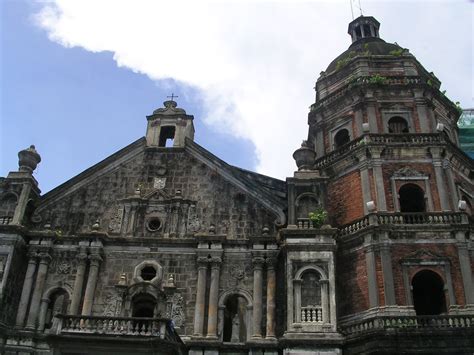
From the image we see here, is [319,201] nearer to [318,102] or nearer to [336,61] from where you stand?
[318,102]

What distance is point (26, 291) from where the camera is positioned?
18828 mm

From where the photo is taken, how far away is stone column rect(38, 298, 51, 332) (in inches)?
721

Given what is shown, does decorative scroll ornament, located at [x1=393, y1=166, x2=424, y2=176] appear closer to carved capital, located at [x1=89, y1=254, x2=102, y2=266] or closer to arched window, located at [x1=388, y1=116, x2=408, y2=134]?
arched window, located at [x1=388, y1=116, x2=408, y2=134]

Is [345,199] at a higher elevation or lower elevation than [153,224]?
higher

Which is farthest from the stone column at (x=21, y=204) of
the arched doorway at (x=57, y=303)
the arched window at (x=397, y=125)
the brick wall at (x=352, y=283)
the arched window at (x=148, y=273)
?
the arched window at (x=397, y=125)

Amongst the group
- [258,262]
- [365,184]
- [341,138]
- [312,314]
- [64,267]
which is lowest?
[312,314]

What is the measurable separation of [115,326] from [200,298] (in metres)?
3.38

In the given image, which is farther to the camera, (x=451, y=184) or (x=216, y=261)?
(x=451, y=184)

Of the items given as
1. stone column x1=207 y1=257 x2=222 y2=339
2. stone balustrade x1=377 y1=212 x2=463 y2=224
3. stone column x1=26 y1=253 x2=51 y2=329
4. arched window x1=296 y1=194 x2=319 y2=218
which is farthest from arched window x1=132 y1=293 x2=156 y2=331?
stone balustrade x1=377 y1=212 x2=463 y2=224

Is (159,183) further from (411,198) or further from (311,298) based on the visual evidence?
(411,198)

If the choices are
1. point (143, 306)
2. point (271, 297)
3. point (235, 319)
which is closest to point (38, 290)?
point (143, 306)

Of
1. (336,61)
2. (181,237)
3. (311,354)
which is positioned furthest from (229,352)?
(336,61)

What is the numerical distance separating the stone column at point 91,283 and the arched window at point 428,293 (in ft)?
35.9

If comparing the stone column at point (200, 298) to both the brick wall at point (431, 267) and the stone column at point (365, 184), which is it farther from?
the brick wall at point (431, 267)
